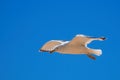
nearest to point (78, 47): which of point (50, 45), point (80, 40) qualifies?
point (80, 40)

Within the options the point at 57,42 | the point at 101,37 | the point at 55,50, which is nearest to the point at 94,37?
the point at 101,37

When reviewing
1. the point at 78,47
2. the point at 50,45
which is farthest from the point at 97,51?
the point at 50,45

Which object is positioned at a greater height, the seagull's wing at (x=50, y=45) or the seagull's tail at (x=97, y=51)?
the seagull's wing at (x=50, y=45)

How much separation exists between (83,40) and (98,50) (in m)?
0.11

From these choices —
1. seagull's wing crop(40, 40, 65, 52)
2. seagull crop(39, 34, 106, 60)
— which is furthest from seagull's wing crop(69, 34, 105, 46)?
seagull's wing crop(40, 40, 65, 52)

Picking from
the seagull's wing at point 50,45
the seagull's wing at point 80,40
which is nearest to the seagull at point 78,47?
the seagull's wing at point 80,40

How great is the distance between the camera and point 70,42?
2.79 m

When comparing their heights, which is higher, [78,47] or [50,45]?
[50,45]

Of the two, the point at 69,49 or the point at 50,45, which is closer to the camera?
the point at 69,49

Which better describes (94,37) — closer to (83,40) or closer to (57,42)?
(83,40)

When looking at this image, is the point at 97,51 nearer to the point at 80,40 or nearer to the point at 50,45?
the point at 80,40

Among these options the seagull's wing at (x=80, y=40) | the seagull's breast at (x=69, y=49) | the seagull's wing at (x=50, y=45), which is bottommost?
the seagull's breast at (x=69, y=49)

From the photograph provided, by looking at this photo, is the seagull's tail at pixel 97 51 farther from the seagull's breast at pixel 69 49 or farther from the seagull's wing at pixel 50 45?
the seagull's wing at pixel 50 45

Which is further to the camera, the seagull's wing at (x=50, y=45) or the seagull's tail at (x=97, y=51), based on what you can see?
the seagull's wing at (x=50, y=45)
